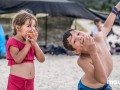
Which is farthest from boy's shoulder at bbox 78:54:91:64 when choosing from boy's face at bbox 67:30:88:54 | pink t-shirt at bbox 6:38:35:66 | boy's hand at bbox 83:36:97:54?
pink t-shirt at bbox 6:38:35:66

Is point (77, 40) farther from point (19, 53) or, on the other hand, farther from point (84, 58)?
point (19, 53)

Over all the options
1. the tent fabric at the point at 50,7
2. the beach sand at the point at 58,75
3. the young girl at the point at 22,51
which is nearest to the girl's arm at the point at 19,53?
the young girl at the point at 22,51

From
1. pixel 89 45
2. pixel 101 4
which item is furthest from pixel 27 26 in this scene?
Answer: pixel 101 4

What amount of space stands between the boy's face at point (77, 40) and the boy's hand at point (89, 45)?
0.05 meters

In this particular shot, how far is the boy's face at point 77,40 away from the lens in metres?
2.69

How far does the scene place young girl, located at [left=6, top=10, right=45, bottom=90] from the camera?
3.36 metres

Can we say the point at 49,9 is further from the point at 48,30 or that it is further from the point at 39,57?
the point at 39,57

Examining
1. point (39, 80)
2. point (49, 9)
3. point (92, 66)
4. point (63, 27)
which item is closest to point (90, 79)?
point (92, 66)

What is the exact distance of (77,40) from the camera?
2.74 metres

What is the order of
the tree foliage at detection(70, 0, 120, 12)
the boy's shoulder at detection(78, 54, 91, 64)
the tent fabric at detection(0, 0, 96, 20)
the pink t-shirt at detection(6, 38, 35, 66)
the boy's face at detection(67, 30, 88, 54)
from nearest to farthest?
the boy's face at detection(67, 30, 88, 54) < the boy's shoulder at detection(78, 54, 91, 64) < the pink t-shirt at detection(6, 38, 35, 66) < the tent fabric at detection(0, 0, 96, 20) < the tree foliage at detection(70, 0, 120, 12)

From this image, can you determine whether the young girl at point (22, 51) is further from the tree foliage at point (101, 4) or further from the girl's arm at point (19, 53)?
the tree foliage at point (101, 4)

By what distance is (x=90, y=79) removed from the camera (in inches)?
113

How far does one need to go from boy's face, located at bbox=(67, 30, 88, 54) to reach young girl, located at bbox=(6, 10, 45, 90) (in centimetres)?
60

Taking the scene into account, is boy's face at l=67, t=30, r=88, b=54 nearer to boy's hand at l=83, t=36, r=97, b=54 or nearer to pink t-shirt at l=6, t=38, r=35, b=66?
boy's hand at l=83, t=36, r=97, b=54
